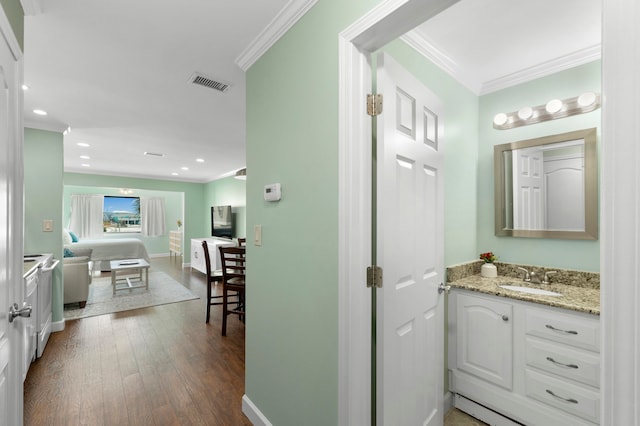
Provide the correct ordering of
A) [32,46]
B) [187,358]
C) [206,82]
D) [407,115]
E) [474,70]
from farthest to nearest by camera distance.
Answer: [187,358], [206,82], [474,70], [32,46], [407,115]

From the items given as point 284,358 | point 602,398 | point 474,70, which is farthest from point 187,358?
point 474,70

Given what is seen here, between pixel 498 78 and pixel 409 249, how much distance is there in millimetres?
1804

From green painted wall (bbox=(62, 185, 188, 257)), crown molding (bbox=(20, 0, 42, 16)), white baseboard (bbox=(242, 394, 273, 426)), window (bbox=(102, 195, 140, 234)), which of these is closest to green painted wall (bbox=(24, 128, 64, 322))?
crown molding (bbox=(20, 0, 42, 16))

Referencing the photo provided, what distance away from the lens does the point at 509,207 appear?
2.31m

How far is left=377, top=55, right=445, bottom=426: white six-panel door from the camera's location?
1287mm

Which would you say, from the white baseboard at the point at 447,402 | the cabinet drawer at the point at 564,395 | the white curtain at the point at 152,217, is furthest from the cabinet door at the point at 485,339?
the white curtain at the point at 152,217

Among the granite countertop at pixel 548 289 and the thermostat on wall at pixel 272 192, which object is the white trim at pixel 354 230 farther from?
the granite countertop at pixel 548 289

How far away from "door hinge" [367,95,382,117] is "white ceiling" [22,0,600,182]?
632mm

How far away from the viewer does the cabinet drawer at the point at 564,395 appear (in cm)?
157

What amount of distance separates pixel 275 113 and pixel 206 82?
103 centimetres

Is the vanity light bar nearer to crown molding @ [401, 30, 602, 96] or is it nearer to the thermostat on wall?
crown molding @ [401, 30, 602, 96]

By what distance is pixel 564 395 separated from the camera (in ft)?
5.45

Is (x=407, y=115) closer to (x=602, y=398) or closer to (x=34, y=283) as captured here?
(x=602, y=398)

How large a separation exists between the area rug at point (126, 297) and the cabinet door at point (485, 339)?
4201 millimetres
